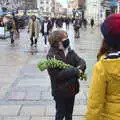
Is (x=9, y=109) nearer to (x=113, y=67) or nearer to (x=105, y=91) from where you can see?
(x=105, y=91)

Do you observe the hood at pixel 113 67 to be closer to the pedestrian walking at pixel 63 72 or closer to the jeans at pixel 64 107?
the pedestrian walking at pixel 63 72

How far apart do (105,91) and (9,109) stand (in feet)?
17.3

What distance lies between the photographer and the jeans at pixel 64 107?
6.32 m

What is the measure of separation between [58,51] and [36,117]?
8.16 ft

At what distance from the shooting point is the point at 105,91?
155 inches

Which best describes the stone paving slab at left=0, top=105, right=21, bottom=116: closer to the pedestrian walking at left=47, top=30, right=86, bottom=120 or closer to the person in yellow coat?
the pedestrian walking at left=47, top=30, right=86, bottom=120

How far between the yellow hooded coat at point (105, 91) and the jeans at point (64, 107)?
2.35 metres

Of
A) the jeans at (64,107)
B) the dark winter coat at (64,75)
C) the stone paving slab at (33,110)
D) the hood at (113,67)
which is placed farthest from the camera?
the stone paving slab at (33,110)

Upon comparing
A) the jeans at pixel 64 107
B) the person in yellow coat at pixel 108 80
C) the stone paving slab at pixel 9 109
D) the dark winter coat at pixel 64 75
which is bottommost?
the stone paving slab at pixel 9 109

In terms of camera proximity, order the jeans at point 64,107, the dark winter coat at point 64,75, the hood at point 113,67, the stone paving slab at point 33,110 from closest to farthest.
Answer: the hood at point 113,67 → the dark winter coat at point 64,75 → the jeans at point 64,107 → the stone paving slab at point 33,110

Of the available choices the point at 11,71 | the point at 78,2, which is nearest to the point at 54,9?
the point at 78,2

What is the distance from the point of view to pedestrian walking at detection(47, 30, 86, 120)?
6020 mm

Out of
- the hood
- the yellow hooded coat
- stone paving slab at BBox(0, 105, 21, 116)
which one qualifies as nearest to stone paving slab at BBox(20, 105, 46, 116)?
stone paving slab at BBox(0, 105, 21, 116)

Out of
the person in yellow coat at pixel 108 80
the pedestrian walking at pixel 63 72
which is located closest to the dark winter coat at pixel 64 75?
the pedestrian walking at pixel 63 72
